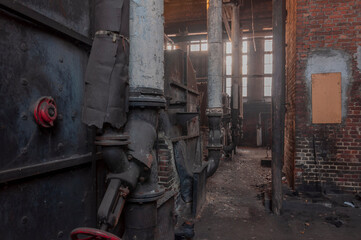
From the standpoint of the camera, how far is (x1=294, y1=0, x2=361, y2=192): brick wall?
515 cm

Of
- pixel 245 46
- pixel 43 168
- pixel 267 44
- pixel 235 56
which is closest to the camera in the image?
pixel 43 168

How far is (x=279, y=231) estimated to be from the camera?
4199 mm

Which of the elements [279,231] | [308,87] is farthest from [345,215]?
[308,87]

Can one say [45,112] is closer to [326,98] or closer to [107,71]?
[107,71]

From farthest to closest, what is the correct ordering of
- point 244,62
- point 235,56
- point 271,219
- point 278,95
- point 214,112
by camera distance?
point 244,62
point 235,56
point 214,112
point 278,95
point 271,219

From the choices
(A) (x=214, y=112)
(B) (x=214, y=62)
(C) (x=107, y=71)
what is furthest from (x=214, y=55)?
(C) (x=107, y=71)

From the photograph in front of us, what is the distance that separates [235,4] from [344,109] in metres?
8.01

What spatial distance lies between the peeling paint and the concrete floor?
1911 mm

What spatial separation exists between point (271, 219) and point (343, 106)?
2768mm

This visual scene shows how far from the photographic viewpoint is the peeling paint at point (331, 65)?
519 cm

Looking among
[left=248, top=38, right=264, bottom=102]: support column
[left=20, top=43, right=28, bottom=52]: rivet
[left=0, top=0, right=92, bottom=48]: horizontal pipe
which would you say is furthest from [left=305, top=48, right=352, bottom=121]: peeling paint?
[left=248, top=38, right=264, bottom=102]: support column

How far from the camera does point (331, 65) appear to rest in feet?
17.2

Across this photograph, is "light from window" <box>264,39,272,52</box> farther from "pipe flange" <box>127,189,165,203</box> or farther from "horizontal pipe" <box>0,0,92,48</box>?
"pipe flange" <box>127,189,165,203</box>

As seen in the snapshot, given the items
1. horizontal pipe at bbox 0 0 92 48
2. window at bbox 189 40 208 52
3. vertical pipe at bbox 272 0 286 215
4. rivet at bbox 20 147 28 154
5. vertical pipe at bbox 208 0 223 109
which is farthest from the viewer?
window at bbox 189 40 208 52
